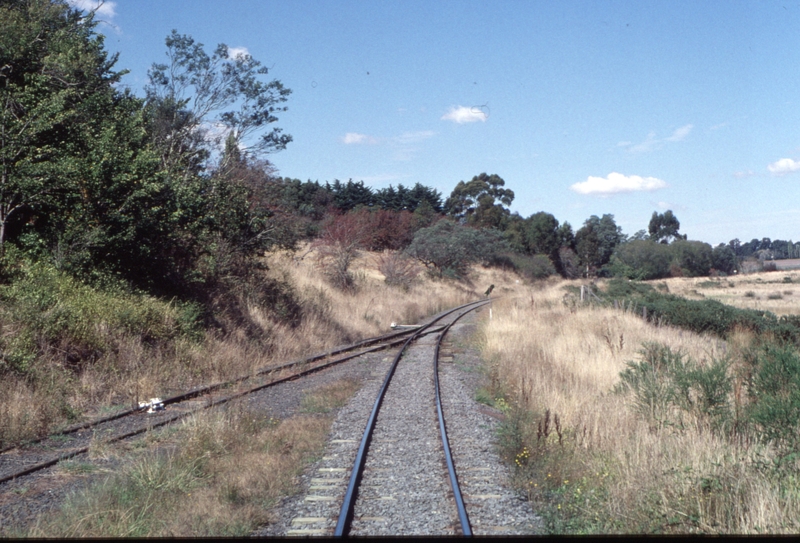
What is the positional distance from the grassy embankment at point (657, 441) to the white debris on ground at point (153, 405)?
586cm

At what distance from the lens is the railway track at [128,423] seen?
7.89 metres

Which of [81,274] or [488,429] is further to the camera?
[81,274]

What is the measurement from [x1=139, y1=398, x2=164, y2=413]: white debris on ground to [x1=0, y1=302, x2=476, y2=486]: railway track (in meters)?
0.08

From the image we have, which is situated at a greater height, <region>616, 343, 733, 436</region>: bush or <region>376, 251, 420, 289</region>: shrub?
<region>376, 251, 420, 289</region>: shrub

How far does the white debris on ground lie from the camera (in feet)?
35.9

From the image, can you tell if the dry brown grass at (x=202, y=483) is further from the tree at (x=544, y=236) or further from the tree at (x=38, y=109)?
the tree at (x=544, y=236)

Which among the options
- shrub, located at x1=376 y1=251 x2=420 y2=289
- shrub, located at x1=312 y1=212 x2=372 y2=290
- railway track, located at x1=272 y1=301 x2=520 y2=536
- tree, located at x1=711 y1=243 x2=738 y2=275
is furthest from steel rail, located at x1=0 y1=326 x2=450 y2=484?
tree, located at x1=711 y1=243 x2=738 y2=275

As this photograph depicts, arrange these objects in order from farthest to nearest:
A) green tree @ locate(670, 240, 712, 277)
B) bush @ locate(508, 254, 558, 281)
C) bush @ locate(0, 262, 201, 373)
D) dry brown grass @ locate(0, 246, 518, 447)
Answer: green tree @ locate(670, 240, 712, 277) < bush @ locate(508, 254, 558, 281) < bush @ locate(0, 262, 201, 373) < dry brown grass @ locate(0, 246, 518, 447)

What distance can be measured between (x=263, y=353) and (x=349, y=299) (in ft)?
42.7

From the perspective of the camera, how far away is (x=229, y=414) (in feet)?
31.6

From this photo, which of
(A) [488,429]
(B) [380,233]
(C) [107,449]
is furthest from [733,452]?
(B) [380,233]

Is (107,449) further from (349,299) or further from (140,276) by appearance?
(349,299)

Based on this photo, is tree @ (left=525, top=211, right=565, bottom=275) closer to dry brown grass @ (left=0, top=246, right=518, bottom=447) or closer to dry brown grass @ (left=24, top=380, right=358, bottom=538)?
dry brown grass @ (left=0, top=246, right=518, bottom=447)

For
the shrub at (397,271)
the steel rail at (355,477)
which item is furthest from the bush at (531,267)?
the steel rail at (355,477)
